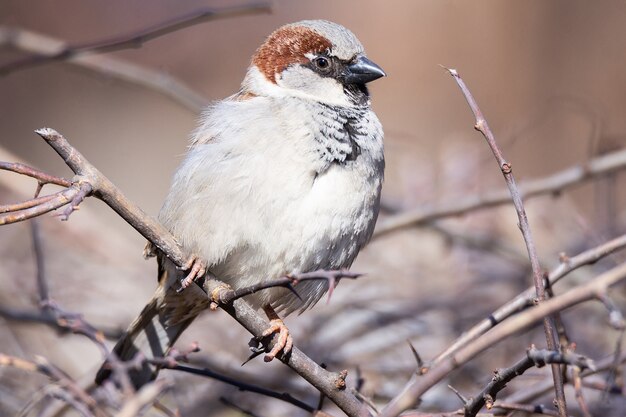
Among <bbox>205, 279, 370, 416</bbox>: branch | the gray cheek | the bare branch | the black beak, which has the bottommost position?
the bare branch

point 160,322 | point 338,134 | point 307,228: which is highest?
point 338,134

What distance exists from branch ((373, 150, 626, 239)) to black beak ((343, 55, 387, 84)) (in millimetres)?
→ 864

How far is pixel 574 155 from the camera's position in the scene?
5.89 m

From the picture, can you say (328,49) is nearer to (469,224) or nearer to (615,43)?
(469,224)

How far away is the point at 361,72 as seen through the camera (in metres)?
2.60

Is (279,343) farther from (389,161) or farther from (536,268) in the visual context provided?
(389,161)

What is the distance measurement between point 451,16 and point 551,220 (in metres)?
2.59

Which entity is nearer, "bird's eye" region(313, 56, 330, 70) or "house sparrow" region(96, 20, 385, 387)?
"house sparrow" region(96, 20, 385, 387)

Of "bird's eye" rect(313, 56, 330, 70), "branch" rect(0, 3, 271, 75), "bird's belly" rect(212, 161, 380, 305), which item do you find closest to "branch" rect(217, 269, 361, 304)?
"bird's belly" rect(212, 161, 380, 305)

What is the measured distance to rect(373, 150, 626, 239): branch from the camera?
319 centimetres

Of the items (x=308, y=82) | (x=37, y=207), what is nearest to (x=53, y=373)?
(x=37, y=207)

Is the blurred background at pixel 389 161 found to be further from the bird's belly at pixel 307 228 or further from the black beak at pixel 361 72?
the black beak at pixel 361 72

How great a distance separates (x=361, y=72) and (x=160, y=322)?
0.98 meters

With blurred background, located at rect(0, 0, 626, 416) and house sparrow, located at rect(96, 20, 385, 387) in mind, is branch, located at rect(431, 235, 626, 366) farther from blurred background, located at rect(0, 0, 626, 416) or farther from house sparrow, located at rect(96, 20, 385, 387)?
blurred background, located at rect(0, 0, 626, 416)
